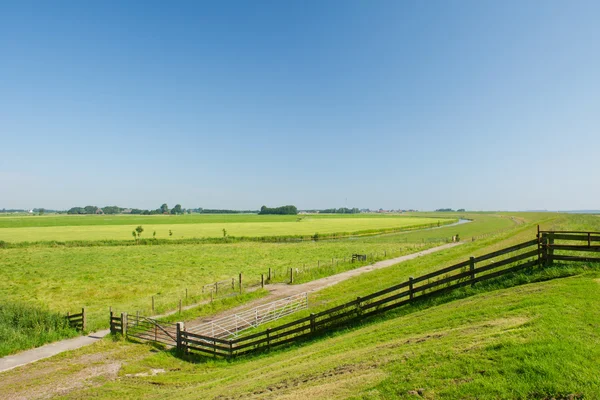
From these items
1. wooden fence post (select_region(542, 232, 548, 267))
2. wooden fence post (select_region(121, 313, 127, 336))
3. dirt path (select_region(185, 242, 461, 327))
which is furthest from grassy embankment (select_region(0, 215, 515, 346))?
wooden fence post (select_region(542, 232, 548, 267))

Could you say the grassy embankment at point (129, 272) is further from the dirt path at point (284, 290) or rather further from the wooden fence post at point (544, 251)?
the wooden fence post at point (544, 251)

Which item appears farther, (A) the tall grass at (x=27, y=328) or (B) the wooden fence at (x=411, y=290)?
(A) the tall grass at (x=27, y=328)

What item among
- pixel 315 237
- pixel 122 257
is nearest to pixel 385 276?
pixel 122 257

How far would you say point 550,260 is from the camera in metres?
14.5

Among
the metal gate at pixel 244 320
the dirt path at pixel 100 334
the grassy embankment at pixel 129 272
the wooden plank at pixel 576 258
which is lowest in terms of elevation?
the grassy embankment at pixel 129 272

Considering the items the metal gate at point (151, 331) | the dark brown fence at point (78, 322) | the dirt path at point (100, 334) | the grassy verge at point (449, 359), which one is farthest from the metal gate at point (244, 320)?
the dark brown fence at point (78, 322)

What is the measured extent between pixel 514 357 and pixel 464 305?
19.4ft

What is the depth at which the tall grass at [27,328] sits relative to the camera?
18859 mm

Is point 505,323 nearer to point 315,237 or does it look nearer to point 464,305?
point 464,305

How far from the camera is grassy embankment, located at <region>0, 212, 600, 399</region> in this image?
21.1 feet

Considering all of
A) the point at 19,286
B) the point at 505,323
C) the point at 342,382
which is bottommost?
the point at 19,286

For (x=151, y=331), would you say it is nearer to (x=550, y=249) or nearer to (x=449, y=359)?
(x=449, y=359)

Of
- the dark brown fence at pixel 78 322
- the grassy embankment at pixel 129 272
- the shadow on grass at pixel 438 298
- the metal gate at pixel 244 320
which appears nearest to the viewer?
the shadow on grass at pixel 438 298

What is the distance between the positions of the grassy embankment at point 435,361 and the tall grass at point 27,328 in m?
3.75
